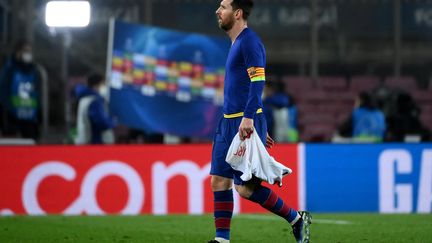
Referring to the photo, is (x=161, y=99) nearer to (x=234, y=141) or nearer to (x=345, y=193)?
(x=345, y=193)

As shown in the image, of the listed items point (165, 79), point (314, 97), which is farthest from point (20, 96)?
point (314, 97)

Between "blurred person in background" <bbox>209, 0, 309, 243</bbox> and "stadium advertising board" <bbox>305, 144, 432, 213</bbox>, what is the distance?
5.85 meters

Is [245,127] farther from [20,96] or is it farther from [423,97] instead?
[423,97]

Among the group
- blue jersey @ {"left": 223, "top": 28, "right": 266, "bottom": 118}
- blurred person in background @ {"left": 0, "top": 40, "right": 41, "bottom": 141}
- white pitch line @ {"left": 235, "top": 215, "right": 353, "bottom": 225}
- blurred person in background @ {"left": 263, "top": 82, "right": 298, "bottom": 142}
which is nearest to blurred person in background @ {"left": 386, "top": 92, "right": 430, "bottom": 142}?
blurred person in background @ {"left": 263, "top": 82, "right": 298, "bottom": 142}

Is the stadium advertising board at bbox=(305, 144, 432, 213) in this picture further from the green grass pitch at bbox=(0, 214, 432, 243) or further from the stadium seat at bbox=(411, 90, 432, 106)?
the stadium seat at bbox=(411, 90, 432, 106)

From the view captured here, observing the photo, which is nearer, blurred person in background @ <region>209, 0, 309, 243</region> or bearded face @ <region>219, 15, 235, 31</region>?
blurred person in background @ <region>209, 0, 309, 243</region>

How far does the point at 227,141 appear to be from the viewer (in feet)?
26.1

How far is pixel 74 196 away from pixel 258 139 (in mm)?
6080

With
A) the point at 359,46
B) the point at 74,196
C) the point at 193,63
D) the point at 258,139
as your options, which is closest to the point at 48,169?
the point at 74,196

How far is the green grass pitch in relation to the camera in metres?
9.14

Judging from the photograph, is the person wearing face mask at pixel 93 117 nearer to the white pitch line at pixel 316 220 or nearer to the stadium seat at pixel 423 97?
the white pitch line at pixel 316 220

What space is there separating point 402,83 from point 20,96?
28.9 ft

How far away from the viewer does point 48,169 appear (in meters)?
13.5

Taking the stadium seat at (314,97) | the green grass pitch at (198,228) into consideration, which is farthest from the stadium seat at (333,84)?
the green grass pitch at (198,228)
